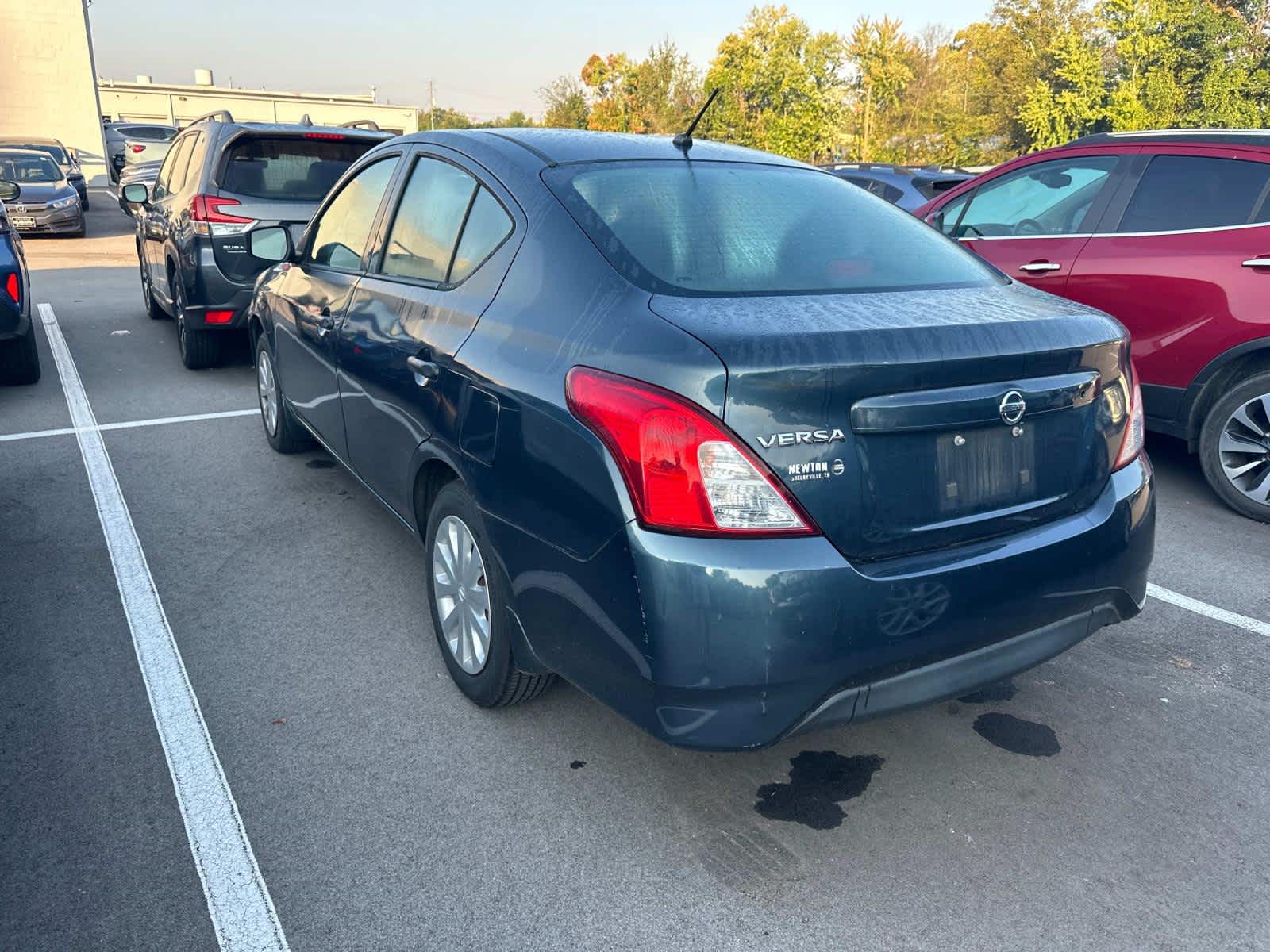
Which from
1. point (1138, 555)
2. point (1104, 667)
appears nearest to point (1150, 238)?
point (1104, 667)

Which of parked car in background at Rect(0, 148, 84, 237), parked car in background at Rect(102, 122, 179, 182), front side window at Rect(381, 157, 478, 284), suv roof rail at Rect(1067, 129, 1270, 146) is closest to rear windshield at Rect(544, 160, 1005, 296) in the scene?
front side window at Rect(381, 157, 478, 284)

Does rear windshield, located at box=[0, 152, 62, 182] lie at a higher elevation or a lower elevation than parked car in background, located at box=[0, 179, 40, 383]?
higher

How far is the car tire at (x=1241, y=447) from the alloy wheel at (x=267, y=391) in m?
4.84

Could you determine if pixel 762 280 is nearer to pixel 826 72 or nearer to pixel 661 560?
pixel 661 560

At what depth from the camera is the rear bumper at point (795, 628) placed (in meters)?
2.12

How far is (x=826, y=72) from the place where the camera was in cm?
4475

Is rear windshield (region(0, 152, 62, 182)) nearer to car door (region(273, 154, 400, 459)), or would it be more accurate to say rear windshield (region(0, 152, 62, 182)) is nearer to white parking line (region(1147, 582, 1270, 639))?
car door (region(273, 154, 400, 459))

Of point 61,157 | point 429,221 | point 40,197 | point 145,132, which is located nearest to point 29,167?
point 40,197

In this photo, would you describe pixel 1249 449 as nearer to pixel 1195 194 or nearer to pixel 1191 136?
pixel 1195 194

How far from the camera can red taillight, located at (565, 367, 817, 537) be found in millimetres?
2119

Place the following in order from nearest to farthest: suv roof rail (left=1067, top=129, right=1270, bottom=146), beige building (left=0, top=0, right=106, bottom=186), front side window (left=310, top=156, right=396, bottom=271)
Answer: front side window (left=310, top=156, right=396, bottom=271), suv roof rail (left=1067, top=129, right=1270, bottom=146), beige building (left=0, top=0, right=106, bottom=186)

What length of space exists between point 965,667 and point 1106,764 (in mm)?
811

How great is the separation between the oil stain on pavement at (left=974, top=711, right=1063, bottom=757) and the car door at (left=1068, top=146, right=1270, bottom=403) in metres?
2.79

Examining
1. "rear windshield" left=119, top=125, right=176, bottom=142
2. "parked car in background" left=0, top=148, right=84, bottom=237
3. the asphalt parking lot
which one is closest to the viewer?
the asphalt parking lot
